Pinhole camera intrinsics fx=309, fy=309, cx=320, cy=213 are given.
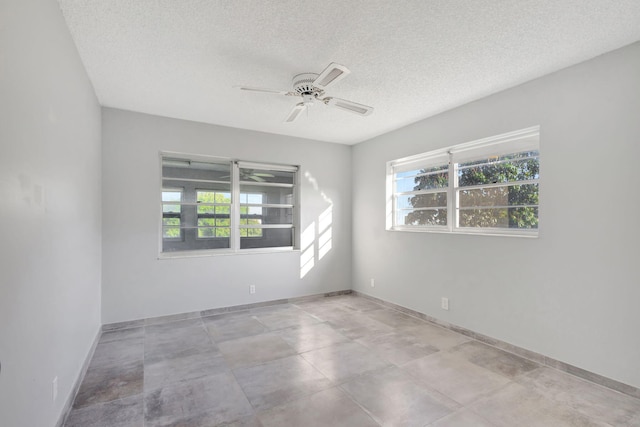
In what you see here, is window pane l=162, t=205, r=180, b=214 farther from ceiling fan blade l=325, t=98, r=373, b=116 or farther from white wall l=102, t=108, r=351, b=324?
ceiling fan blade l=325, t=98, r=373, b=116

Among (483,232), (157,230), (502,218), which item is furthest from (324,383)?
(157,230)

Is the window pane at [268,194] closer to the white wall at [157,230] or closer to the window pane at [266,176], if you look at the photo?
the window pane at [266,176]

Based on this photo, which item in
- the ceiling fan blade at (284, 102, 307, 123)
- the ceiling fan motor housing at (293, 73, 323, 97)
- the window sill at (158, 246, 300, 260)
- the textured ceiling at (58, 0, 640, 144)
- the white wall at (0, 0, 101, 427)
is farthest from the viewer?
the window sill at (158, 246, 300, 260)

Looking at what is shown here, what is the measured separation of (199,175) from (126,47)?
2.11 metres

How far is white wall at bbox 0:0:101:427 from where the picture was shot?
1.26m

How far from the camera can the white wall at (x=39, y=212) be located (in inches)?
49.6

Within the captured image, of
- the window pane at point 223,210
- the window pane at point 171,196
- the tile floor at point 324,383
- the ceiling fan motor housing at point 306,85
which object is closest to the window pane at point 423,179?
the tile floor at point 324,383

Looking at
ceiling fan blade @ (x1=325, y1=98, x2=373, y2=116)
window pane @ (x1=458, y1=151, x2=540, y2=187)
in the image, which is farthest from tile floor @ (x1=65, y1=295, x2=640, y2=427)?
ceiling fan blade @ (x1=325, y1=98, x2=373, y2=116)

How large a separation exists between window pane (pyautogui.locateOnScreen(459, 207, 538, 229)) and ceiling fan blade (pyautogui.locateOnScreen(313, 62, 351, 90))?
2.24m

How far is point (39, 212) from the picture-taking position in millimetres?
1625

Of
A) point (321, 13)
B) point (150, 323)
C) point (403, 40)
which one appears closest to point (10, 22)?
point (321, 13)

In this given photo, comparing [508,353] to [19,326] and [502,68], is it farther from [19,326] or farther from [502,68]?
[19,326]

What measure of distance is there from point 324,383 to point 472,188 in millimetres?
2635

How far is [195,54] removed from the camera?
8.12 ft
